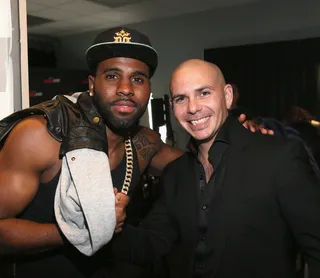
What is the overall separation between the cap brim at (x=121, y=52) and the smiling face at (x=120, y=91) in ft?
0.05

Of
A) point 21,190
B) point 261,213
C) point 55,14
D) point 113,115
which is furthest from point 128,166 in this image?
point 55,14

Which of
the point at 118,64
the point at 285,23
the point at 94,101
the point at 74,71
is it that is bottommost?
the point at 94,101

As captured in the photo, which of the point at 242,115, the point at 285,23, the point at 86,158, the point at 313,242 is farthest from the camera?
the point at 285,23

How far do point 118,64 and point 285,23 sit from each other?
3413 mm

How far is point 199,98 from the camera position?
3.96ft

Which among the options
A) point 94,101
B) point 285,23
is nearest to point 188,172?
point 94,101

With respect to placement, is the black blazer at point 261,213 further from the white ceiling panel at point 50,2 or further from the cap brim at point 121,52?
the white ceiling panel at point 50,2

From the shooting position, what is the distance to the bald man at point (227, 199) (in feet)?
3.38

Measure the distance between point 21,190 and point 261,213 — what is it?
0.76 meters

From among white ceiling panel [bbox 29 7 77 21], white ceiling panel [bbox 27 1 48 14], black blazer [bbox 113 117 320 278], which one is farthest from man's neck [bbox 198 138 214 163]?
white ceiling panel [bbox 29 7 77 21]

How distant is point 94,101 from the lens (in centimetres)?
137

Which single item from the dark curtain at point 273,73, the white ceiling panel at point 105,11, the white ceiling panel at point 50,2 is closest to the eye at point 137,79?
the dark curtain at point 273,73

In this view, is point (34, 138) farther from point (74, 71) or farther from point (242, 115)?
point (74, 71)

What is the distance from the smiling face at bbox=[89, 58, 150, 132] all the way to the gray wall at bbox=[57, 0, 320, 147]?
3.29 m
